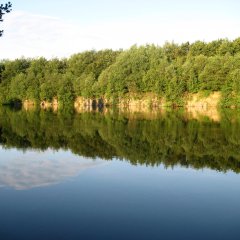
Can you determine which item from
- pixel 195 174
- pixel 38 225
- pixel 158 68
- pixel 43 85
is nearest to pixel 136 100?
pixel 158 68

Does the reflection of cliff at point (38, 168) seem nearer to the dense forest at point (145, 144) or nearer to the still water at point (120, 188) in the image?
the still water at point (120, 188)

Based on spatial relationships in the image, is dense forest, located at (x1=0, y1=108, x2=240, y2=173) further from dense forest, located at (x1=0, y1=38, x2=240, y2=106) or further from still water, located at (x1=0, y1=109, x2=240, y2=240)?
dense forest, located at (x1=0, y1=38, x2=240, y2=106)

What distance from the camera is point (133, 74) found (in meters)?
96.7

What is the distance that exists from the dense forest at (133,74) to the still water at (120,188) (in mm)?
56091

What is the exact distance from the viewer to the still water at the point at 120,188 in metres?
11.5

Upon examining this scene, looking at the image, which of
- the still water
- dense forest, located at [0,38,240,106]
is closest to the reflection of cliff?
the still water

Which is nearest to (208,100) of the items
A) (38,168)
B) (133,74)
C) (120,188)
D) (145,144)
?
(133,74)

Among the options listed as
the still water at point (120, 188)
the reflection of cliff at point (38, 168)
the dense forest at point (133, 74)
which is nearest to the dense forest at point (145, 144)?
the still water at point (120, 188)

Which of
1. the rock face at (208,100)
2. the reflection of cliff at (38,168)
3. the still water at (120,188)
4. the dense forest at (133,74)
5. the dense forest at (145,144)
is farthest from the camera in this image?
the rock face at (208,100)

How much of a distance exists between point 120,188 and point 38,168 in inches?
238

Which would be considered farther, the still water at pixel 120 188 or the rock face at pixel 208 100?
the rock face at pixel 208 100

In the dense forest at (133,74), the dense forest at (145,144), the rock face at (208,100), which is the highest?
the dense forest at (133,74)

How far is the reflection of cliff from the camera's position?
17839mm

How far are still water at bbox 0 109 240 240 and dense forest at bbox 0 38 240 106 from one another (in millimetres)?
56091
